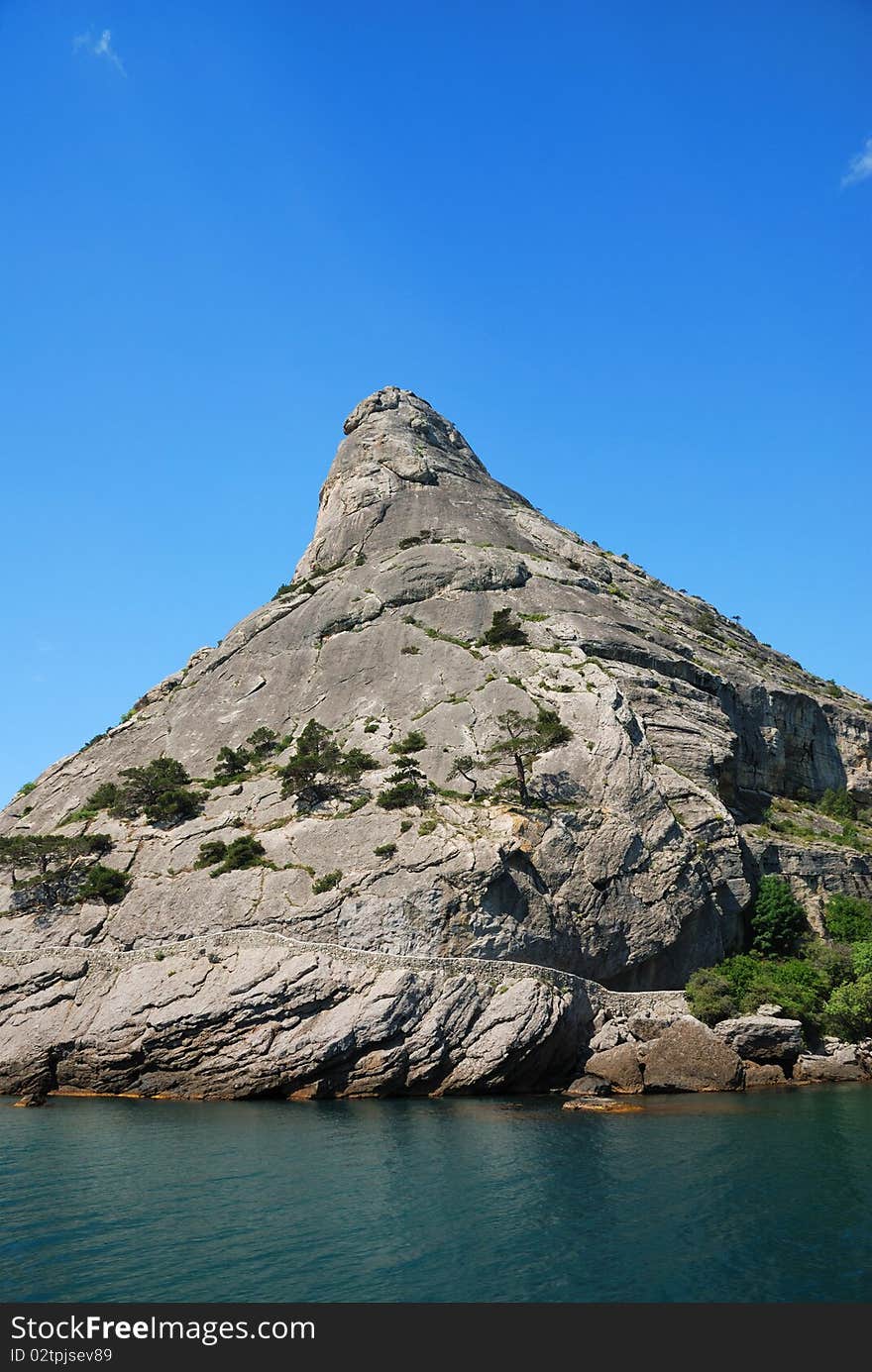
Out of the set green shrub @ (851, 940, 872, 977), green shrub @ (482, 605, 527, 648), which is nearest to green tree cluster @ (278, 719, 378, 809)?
green shrub @ (482, 605, 527, 648)

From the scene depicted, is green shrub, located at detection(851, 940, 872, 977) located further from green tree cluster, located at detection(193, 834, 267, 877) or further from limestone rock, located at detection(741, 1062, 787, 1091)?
green tree cluster, located at detection(193, 834, 267, 877)

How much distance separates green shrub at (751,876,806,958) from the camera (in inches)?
2677

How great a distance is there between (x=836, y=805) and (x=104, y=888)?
71.3 meters

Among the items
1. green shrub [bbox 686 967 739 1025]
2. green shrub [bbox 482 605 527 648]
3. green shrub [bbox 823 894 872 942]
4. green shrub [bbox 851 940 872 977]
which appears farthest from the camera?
green shrub [bbox 482 605 527 648]

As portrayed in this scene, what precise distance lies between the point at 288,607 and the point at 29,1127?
65469mm

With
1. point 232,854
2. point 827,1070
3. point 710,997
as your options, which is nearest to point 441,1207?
point 710,997

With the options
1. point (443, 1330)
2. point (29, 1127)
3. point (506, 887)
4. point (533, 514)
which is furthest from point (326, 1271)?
point (533, 514)

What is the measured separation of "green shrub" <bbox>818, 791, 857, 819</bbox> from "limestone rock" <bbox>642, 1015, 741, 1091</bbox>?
46975mm

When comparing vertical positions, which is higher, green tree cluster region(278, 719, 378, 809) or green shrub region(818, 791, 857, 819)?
green shrub region(818, 791, 857, 819)

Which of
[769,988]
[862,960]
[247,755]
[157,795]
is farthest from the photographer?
[247,755]

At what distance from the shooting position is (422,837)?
193 ft

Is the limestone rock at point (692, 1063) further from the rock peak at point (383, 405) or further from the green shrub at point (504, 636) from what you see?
the rock peak at point (383, 405)

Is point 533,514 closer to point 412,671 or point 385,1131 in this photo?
point 412,671

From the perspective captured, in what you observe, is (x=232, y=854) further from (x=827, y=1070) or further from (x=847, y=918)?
(x=847, y=918)
